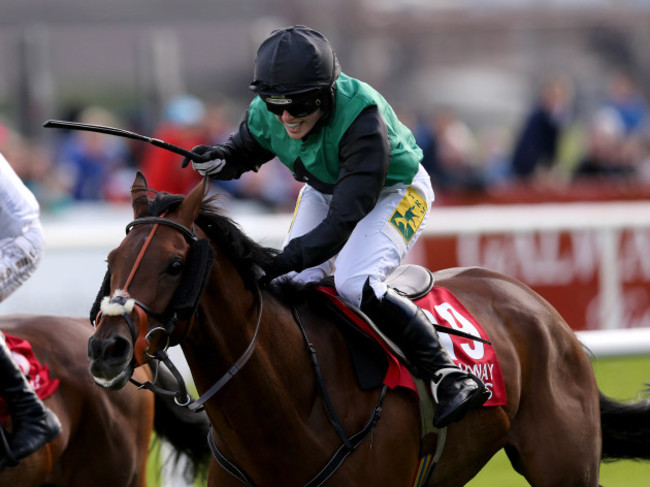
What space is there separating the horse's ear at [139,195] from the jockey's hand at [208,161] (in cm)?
36

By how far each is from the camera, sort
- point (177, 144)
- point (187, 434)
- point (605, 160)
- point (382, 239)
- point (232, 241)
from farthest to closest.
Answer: point (605, 160)
point (177, 144)
point (187, 434)
point (382, 239)
point (232, 241)

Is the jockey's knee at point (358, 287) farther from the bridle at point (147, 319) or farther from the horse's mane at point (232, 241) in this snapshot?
the bridle at point (147, 319)

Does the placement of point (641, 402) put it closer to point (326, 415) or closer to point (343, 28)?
point (326, 415)

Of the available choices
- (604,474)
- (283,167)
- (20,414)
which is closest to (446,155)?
(283,167)

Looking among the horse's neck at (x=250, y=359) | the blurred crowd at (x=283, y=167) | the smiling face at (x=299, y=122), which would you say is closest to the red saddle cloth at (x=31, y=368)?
the horse's neck at (x=250, y=359)

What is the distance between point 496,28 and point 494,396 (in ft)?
81.0

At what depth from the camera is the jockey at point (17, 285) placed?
4.79 m

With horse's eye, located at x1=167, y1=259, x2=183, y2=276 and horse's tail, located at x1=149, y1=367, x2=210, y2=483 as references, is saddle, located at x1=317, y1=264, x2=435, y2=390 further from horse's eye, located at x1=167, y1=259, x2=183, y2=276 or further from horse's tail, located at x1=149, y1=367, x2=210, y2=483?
horse's tail, located at x1=149, y1=367, x2=210, y2=483

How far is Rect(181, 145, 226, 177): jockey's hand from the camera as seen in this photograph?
4.27m

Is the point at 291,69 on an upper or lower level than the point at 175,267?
upper

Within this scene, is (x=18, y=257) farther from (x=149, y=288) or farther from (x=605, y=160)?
(x=605, y=160)

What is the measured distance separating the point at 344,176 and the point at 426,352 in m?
0.75

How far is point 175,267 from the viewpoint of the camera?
3650 millimetres

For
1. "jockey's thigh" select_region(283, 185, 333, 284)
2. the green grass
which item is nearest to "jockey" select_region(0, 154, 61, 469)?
"jockey's thigh" select_region(283, 185, 333, 284)
